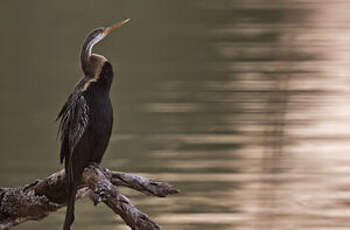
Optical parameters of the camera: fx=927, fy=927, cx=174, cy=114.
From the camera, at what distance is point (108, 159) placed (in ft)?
10.2

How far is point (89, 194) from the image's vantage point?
1.92m

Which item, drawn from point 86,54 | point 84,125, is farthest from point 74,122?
point 86,54

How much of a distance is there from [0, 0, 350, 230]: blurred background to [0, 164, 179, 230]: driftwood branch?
66 cm

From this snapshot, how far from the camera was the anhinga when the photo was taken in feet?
5.88

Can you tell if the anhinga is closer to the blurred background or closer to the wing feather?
the wing feather

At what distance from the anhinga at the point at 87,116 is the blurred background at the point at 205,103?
862 mm

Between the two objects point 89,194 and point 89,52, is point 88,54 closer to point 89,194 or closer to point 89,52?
point 89,52

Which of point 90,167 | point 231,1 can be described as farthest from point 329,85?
point 90,167

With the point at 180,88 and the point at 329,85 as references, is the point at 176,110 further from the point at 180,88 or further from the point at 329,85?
the point at 329,85

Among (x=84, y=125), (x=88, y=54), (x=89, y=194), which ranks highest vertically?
(x=88, y=54)

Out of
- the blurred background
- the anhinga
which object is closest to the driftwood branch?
the anhinga

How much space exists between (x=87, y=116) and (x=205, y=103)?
1785mm

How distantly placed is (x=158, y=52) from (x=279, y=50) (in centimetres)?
54

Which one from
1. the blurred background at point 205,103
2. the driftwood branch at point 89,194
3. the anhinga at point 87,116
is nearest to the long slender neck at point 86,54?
the anhinga at point 87,116
